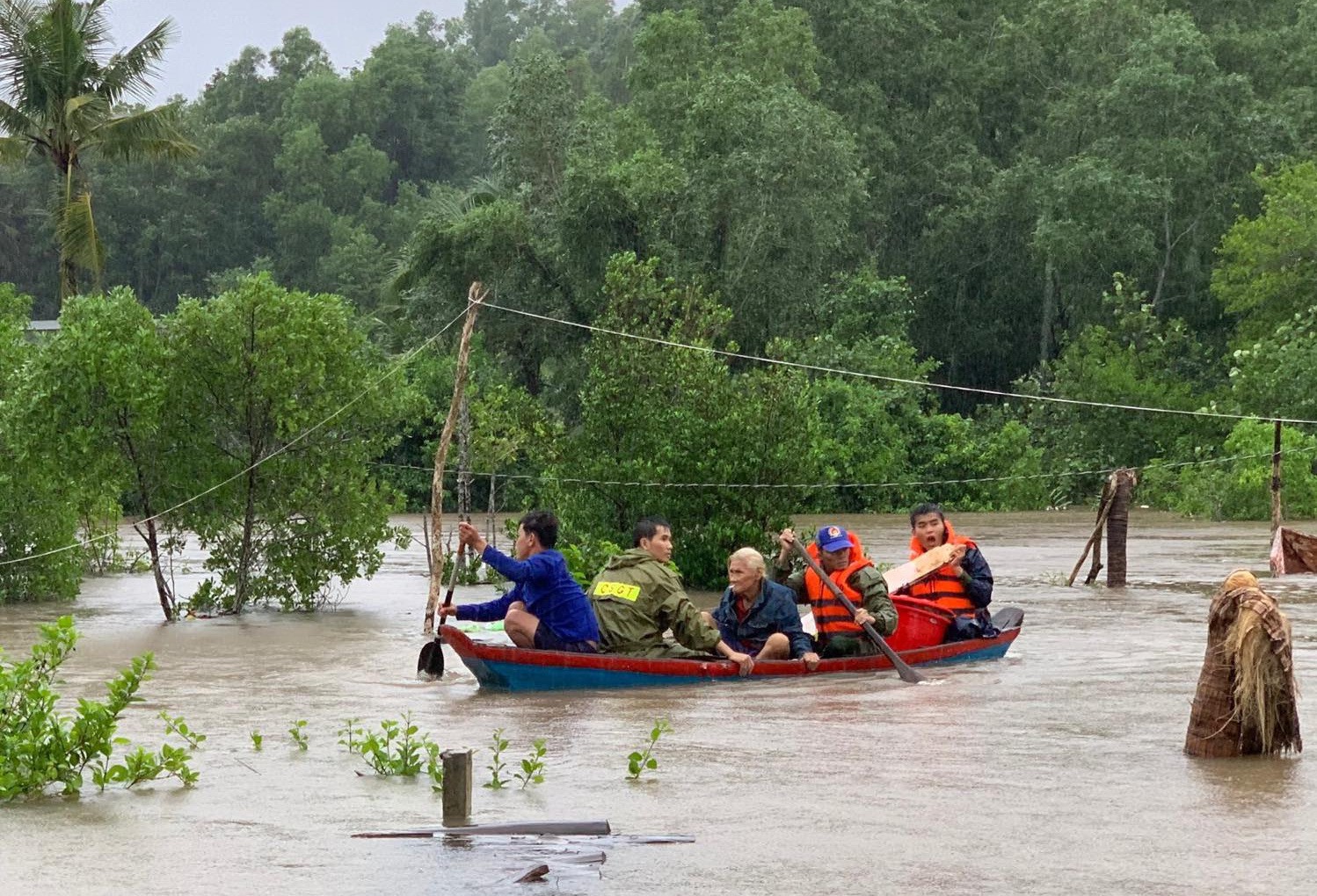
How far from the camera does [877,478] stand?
136ft

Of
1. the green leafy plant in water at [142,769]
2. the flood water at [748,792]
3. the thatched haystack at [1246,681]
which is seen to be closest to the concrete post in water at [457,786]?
the flood water at [748,792]

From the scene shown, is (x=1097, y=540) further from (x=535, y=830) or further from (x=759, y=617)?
(x=535, y=830)

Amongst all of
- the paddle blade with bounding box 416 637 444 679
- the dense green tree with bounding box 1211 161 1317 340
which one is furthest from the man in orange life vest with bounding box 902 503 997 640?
the dense green tree with bounding box 1211 161 1317 340

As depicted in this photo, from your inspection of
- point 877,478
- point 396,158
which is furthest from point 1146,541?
point 396,158

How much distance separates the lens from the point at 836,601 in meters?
14.5

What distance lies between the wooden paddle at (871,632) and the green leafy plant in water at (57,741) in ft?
18.6

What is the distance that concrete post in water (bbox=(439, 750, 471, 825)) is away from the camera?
8.24 meters

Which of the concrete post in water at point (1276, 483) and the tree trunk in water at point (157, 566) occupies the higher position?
the concrete post in water at point (1276, 483)

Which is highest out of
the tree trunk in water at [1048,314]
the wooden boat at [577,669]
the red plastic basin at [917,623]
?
the tree trunk in water at [1048,314]

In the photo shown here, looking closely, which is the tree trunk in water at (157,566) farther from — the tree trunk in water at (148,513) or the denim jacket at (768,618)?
the denim jacket at (768,618)

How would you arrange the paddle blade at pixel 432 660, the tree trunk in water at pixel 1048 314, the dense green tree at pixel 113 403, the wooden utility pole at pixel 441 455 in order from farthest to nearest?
the tree trunk in water at pixel 1048 314 < the dense green tree at pixel 113 403 < the wooden utility pole at pixel 441 455 < the paddle blade at pixel 432 660

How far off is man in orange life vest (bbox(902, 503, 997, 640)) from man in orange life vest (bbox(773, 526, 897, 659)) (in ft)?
2.88

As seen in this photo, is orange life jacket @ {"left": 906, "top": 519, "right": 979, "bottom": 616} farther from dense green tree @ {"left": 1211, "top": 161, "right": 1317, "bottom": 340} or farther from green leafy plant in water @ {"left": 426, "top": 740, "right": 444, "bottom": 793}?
dense green tree @ {"left": 1211, "top": 161, "right": 1317, "bottom": 340}

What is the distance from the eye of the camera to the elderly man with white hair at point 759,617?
1395 cm
